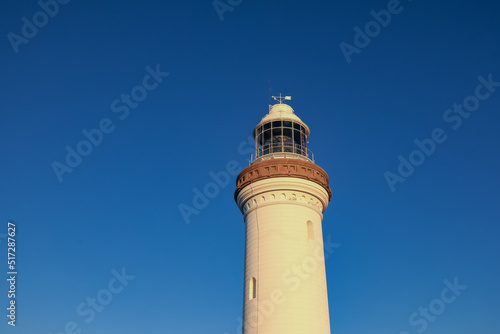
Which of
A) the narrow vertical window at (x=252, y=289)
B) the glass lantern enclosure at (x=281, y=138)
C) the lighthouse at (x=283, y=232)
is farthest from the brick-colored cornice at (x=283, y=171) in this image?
the narrow vertical window at (x=252, y=289)

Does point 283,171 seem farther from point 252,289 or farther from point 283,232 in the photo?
point 252,289

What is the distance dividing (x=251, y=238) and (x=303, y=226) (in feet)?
7.10

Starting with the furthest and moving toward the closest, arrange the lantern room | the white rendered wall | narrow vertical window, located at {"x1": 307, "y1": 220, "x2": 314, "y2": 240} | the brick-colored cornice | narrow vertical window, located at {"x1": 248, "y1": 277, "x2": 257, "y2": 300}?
the lantern room, the brick-colored cornice, narrow vertical window, located at {"x1": 307, "y1": 220, "x2": 314, "y2": 240}, narrow vertical window, located at {"x1": 248, "y1": 277, "x2": 257, "y2": 300}, the white rendered wall

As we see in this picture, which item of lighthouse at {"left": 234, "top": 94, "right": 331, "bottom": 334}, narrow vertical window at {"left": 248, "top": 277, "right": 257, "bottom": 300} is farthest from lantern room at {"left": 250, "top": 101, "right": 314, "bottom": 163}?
narrow vertical window at {"left": 248, "top": 277, "right": 257, "bottom": 300}

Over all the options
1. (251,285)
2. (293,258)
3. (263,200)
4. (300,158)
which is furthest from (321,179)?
(251,285)

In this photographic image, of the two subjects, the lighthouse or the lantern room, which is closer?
the lighthouse

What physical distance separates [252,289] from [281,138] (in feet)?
22.6

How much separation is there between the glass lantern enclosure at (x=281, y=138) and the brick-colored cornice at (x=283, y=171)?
114 cm

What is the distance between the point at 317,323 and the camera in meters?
16.6

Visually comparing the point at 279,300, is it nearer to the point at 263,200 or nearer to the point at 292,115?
the point at 263,200

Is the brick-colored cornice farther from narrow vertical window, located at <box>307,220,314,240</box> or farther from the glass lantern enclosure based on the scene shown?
narrow vertical window, located at <box>307,220,314,240</box>

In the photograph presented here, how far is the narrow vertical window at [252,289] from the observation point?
686 inches

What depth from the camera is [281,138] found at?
20625 mm

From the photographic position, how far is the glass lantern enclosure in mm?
20375
